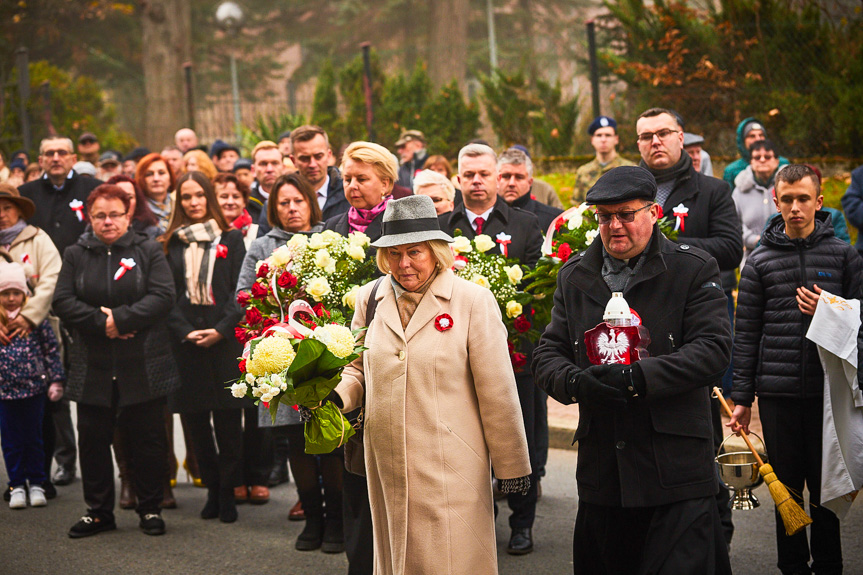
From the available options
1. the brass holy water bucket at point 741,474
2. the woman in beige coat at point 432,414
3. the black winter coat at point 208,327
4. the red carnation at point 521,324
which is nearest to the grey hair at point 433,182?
the red carnation at point 521,324

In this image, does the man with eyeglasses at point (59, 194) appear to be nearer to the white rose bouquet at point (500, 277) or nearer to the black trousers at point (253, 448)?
the black trousers at point (253, 448)

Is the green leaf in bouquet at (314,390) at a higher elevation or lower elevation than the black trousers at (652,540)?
higher

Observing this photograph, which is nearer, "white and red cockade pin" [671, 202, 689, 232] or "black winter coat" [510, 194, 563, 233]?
"white and red cockade pin" [671, 202, 689, 232]

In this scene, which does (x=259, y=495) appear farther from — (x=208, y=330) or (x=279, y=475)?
(x=208, y=330)

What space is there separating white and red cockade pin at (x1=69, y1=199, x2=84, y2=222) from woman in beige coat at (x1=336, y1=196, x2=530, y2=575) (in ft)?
18.6

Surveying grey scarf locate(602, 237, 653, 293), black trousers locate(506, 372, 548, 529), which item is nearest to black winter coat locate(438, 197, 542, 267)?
black trousers locate(506, 372, 548, 529)

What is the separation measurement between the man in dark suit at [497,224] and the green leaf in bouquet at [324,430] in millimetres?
2246

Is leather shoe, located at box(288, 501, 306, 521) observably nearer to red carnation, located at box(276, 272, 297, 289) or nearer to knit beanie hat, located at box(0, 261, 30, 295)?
red carnation, located at box(276, 272, 297, 289)

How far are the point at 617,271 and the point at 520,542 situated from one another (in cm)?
266

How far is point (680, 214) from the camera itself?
240 inches

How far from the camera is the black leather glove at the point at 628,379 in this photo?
4.07 metres

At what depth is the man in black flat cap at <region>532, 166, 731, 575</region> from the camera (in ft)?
13.6

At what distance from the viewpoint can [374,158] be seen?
6.45 metres

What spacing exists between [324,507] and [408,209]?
3.12m
